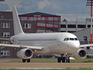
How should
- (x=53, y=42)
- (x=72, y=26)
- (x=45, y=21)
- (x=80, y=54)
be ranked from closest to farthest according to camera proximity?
(x=53, y=42) < (x=80, y=54) < (x=45, y=21) < (x=72, y=26)

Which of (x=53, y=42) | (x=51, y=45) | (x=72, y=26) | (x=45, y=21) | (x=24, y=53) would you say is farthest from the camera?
(x=72, y=26)

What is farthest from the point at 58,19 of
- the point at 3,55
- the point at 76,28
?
the point at 3,55

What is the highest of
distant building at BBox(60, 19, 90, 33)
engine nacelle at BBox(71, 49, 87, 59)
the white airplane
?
distant building at BBox(60, 19, 90, 33)

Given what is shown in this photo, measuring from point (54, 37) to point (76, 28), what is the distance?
383 ft

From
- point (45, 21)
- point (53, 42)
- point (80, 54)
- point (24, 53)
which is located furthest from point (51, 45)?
point (45, 21)

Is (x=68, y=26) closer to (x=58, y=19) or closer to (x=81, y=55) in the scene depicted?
(x=58, y=19)

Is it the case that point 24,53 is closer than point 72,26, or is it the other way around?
point 24,53

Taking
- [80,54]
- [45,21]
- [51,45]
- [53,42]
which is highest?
[45,21]

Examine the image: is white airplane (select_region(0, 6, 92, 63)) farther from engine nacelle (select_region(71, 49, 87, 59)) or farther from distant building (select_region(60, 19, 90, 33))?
distant building (select_region(60, 19, 90, 33))

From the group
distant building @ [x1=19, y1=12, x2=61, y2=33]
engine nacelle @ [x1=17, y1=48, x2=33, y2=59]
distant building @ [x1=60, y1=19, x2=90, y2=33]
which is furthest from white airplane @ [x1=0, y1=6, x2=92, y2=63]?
distant building @ [x1=60, y1=19, x2=90, y2=33]

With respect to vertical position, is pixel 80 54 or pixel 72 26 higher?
pixel 72 26

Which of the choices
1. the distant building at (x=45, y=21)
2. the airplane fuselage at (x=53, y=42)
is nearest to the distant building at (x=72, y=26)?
the distant building at (x=45, y=21)

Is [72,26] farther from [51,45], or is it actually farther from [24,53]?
[24,53]

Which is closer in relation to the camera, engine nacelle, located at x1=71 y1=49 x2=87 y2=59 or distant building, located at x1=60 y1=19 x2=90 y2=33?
engine nacelle, located at x1=71 y1=49 x2=87 y2=59
